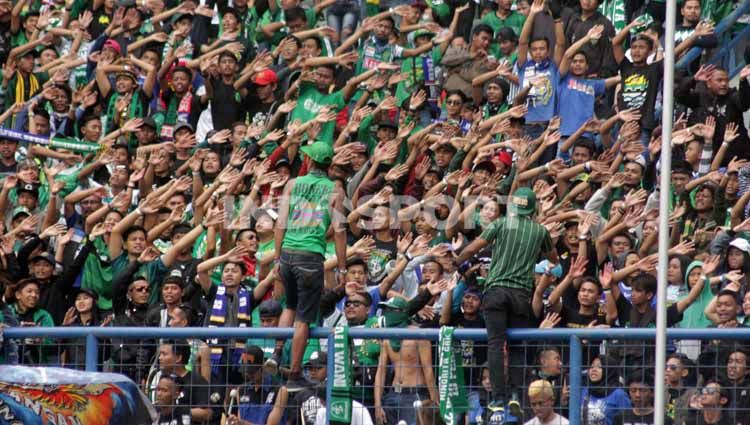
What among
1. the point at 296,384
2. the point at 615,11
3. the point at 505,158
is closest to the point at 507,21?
the point at 615,11

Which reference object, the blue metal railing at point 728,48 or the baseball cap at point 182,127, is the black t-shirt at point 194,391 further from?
the blue metal railing at point 728,48

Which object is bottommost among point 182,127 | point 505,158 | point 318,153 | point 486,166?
point 318,153

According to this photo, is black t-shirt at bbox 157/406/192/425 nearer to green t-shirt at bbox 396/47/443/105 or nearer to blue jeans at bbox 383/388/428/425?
blue jeans at bbox 383/388/428/425

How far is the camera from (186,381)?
13.9 m

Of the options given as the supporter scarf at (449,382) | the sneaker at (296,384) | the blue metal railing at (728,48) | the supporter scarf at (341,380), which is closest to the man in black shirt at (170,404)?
the sneaker at (296,384)

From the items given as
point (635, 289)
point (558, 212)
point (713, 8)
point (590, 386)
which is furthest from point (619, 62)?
point (590, 386)

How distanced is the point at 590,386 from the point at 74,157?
857 cm

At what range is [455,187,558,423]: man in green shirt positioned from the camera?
1348 cm

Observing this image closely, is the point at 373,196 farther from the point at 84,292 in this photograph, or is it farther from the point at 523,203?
the point at 523,203

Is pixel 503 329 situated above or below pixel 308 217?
below

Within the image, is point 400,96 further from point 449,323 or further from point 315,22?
point 449,323

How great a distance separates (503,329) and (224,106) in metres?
8.38

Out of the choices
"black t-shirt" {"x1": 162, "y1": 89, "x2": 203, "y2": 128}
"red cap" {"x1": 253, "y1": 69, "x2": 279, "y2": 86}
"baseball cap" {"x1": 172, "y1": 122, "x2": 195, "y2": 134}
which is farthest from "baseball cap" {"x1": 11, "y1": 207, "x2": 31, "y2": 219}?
"red cap" {"x1": 253, "y1": 69, "x2": 279, "y2": 86}

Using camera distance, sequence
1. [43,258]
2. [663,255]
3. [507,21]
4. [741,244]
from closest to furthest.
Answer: [663,255] < [741,244] < [43,258] < [507,21]
